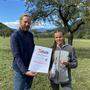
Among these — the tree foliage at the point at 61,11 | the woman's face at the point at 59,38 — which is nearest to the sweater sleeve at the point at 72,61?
the woman's face at the point at 59,38

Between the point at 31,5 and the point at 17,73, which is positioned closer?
the point at 17,73

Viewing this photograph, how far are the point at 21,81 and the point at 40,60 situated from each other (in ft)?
1.66

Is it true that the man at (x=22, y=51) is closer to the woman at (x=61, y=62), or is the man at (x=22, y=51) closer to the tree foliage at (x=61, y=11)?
the woman at (x=61, y=62)

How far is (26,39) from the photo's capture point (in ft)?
22.5

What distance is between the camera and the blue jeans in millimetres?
6843

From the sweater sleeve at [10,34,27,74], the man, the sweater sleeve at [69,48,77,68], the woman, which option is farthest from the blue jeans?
the sweater sleeve at [69,48,77,68]

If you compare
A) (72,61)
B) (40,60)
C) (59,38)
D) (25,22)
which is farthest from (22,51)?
(72,61)

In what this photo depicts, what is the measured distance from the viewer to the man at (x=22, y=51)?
6.70 m

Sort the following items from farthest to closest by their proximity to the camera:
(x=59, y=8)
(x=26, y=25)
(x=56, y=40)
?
(x=59, y=8)
(x=56, y=40)
(x=26, y=25)

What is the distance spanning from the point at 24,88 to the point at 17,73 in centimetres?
34

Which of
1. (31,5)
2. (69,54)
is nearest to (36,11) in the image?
(31,5)

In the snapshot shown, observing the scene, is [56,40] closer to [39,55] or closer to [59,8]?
[39,55]

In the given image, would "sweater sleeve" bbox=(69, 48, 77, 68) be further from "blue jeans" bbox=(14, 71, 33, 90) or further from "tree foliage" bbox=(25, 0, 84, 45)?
"tree foliage" bbox=(25, 0, 84, 45)

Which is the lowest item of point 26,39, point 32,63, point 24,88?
point 24,88
